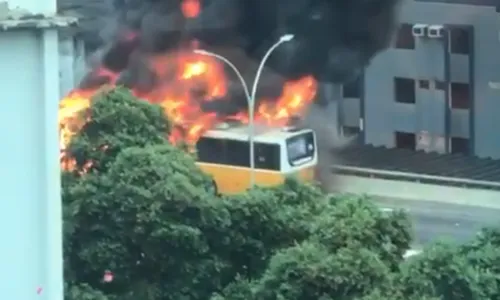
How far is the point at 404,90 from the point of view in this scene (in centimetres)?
2352

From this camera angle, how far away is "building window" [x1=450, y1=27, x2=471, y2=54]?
2280 cm

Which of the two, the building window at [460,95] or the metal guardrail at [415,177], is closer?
the metal guardrail at [415,177]

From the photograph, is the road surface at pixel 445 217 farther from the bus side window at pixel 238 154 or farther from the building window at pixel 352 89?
the building window at pixel 352 89

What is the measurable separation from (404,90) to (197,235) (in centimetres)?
1667

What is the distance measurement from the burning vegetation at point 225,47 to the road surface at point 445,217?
2.39 metres

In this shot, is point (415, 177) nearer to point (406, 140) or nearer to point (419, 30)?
point (406, 140)

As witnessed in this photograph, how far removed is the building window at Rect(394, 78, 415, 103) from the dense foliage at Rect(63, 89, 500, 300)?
15.8 m

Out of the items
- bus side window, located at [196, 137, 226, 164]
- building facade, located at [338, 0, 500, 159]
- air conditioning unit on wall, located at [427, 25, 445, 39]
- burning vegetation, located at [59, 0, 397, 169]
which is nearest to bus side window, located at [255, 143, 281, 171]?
bus side window, located at [196, 137, 226, 164]

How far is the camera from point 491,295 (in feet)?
22.5

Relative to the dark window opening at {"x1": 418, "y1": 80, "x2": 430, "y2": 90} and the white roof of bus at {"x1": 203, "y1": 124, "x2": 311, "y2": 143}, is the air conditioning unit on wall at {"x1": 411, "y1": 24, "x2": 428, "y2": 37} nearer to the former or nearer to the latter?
the dark window opening at {"x1": 418, "y1": 80, "x2": 430, "y2": 90}

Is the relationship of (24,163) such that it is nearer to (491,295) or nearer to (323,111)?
(491,295)

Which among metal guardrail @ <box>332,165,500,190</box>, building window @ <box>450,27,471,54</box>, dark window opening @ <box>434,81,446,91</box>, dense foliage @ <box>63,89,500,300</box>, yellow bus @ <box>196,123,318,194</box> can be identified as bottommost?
metal guardrail @ <box>332,165,500,190</box>

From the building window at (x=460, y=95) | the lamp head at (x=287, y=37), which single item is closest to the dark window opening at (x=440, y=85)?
the building window at (x=460, y=95)

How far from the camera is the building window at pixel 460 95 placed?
23.0 m
